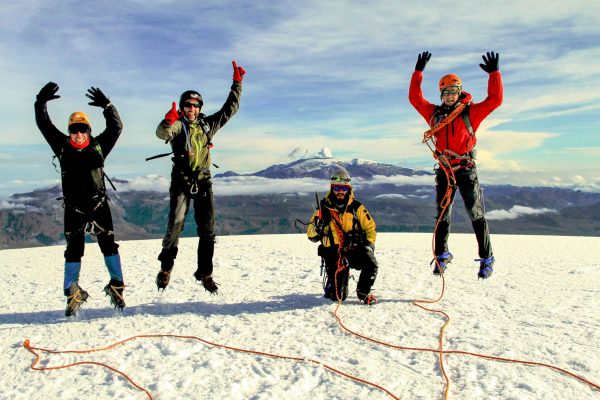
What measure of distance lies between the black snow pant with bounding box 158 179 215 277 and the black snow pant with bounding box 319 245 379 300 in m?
1.75

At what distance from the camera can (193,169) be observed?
6.34m

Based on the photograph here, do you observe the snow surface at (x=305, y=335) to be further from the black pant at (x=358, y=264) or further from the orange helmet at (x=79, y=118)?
the orange helmet at (x=79, y=118)

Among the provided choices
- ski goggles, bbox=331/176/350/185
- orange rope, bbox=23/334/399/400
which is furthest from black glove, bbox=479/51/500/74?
orange rope, bbox=23/334/399/400

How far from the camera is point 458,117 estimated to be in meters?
6.86

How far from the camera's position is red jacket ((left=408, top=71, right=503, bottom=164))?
668 cm

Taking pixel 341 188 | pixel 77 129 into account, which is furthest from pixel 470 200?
pixel 77 129

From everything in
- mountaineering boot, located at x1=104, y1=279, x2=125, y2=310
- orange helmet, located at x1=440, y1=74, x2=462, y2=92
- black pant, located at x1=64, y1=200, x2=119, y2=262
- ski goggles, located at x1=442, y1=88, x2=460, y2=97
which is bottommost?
mountaineering boot, located at x1=104, y1=279, x2=125, y2=310

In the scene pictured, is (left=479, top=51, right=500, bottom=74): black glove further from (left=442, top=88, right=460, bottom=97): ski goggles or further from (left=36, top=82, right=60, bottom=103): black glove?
(left=36, top=82, right=60, bottom=103): black glove

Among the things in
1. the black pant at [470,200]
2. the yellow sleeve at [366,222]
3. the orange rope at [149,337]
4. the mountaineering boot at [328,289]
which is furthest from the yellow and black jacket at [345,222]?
the orange rope at [149,337]

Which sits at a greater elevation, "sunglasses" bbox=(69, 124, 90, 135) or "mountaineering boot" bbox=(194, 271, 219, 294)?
"sunglasses" bbox=(69, 124, 90, 135)

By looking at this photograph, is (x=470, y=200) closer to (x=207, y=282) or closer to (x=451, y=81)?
(x=451, y=81)

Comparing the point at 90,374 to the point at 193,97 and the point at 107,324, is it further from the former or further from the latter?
the point at 193,97

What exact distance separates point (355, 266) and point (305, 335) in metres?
1.67

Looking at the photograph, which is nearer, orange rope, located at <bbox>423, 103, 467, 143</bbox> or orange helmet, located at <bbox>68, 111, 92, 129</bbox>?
orange helmet, located at <bbox>68, 111, 92, 129</bbox>
